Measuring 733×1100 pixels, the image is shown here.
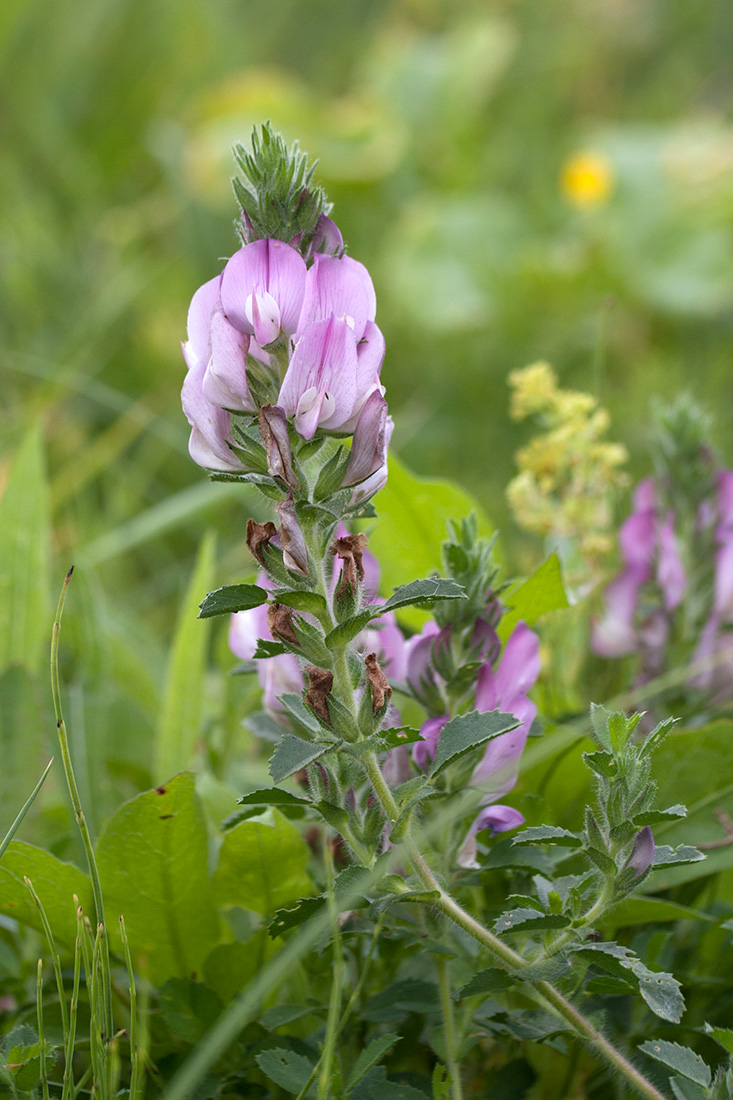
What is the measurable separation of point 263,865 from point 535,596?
1.21 ft

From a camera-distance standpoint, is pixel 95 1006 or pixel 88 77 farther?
pixel 88 77

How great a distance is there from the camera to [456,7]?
478cm

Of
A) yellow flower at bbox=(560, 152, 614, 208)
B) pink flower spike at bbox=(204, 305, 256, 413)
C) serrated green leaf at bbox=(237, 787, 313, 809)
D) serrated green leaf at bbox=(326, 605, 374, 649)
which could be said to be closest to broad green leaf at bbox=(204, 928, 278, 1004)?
serrated green leaf at bbox=(237, 787, 313, 809)

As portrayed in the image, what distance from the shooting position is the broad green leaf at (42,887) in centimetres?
88

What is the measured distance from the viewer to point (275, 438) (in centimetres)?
67

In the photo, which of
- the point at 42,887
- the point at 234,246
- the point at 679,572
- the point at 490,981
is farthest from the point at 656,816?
the point at 234,246

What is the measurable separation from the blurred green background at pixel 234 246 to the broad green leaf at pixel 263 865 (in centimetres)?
29

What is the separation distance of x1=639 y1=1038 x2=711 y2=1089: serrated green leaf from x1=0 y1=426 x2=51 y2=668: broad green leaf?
2.92ft

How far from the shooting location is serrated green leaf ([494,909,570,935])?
0.70 metres

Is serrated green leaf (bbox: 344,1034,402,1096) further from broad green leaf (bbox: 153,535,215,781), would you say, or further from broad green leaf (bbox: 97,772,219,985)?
broad green leaf (bbox: 153,535,215,781)

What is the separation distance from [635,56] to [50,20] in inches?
101

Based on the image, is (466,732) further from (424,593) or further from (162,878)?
(162,878)

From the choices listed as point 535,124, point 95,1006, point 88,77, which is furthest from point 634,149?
point 95,1006

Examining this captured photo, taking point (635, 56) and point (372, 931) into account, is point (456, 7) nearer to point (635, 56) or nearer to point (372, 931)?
point (635, 56)
